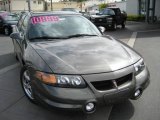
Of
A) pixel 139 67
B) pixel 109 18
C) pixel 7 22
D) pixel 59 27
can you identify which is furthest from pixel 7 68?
pixel 109 18

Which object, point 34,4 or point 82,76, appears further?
point 34,4

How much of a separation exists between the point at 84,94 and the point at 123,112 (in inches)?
40.3

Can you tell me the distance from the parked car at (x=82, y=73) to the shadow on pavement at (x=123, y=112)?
1.09 feet

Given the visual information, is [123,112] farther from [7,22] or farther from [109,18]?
[109,18]

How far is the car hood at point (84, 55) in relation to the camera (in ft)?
12.6

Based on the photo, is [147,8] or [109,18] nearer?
[109,18]

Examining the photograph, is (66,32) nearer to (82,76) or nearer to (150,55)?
(82,76)

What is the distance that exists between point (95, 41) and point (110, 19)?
49.5 feet

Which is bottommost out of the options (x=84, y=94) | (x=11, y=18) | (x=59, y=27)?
(x=84, y=94)

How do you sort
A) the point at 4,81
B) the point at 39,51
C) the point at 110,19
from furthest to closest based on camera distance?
the point at 110,19 < the point at 4,81 < the point at 39,51

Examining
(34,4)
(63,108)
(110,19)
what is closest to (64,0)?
(34,4)

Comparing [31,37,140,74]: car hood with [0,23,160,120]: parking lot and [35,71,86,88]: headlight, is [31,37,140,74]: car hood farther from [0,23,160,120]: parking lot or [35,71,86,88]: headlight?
[0,23,160,120]: parking lot

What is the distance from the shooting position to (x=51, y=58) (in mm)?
4137

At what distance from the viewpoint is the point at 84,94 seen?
3643 millimetres
